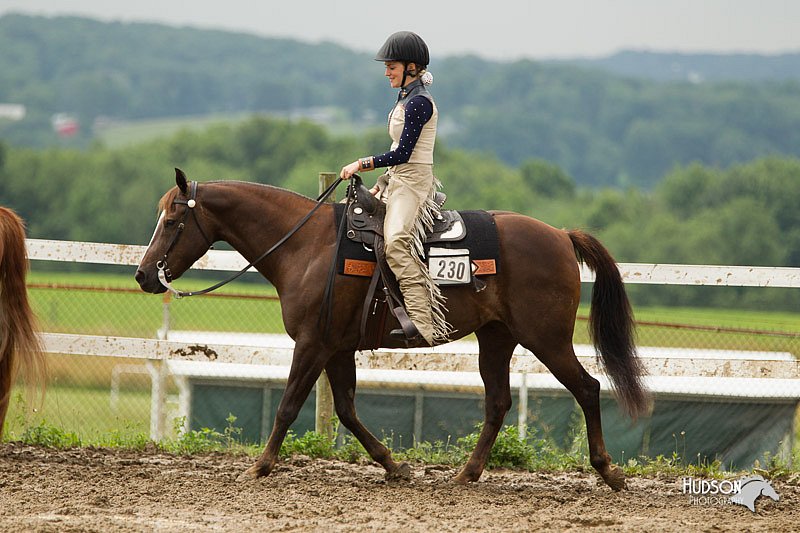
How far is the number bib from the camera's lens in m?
6.72

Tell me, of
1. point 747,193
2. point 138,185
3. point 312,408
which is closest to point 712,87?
point 747,193

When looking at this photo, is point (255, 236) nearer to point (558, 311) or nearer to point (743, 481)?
point (558, 311)

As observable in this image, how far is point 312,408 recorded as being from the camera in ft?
40.8

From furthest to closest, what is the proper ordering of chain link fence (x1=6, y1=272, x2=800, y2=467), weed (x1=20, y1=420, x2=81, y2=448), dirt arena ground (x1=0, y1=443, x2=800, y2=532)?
chain link fence (x1=6, y1=272, x2=800, y2=467) → weed (x1=20, y1=420, x2=81, y2=448) → dirt arena ground (x1=0, y1=443, x2=800, y2=532)

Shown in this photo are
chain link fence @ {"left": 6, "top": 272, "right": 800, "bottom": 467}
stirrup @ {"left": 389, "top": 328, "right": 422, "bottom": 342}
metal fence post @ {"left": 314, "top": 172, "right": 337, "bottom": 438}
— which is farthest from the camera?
chain link fence @ {"left": 6, "top": 272, "right": 800, "bottom": 467}

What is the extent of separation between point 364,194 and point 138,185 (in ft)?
255

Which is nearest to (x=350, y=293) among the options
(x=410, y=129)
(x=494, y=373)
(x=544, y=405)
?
(x=410, y=129)

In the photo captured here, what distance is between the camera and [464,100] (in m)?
166

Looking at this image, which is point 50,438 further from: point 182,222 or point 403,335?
point 403,335

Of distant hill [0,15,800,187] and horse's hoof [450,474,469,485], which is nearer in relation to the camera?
horse's hoof [450,474,469,485]

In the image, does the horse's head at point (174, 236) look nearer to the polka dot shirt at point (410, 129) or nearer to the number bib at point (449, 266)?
the polka dot shirt at point (410, 129)

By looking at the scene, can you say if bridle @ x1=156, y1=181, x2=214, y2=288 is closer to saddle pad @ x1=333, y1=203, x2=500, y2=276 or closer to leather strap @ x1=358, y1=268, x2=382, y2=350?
saddle pad @ x1=333, y1=203, x2=500, y2=276

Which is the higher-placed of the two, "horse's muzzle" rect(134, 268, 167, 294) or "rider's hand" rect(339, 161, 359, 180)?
"rider's hand" rect(339, 161, 359, 180)

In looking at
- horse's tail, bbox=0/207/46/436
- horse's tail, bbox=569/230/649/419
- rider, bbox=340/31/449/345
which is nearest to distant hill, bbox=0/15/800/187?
horse's tail, bbox=569/230/649/419
